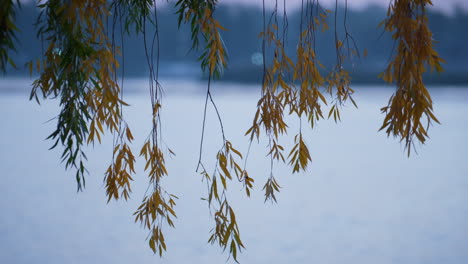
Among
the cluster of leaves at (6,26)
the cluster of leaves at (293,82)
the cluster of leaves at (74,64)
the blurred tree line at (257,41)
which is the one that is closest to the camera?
the cluster of leaves at (6,26)

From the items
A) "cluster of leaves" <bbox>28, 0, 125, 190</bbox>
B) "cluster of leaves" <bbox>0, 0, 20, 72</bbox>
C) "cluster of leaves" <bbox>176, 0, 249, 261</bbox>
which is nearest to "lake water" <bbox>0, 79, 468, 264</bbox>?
"cluster of leaves" <bbox>176, 0, 249, 261</bbox>

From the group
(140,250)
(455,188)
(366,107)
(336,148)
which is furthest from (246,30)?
(140,250)

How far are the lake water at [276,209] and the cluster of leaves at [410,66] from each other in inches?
79.8

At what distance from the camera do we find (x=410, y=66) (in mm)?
1478

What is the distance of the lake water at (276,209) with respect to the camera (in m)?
3.45

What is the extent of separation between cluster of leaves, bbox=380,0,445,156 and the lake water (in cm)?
203

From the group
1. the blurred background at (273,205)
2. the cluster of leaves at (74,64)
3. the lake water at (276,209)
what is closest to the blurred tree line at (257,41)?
the blurred background at (273,205)

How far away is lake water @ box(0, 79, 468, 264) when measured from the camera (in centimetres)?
345

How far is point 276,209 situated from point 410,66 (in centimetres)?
293

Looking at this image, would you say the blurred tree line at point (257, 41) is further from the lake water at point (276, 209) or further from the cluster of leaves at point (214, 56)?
the cluster of leaves at point (214, 56)

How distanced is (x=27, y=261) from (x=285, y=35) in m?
2.32

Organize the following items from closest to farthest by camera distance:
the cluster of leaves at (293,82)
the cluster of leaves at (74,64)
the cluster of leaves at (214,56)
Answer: the cluster of leaves at (74,64) < the cluster of leaves at (214,56) < the cluster of leaves at (293,82)

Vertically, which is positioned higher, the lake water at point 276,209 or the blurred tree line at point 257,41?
the blurred tree line at point 257,41

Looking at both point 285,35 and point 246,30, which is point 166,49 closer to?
point 246,30
